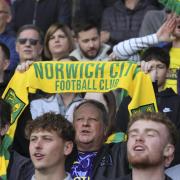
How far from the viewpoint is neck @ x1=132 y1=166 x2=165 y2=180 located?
6496 millimetres

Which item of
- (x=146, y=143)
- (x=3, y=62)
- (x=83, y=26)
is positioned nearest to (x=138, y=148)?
(x=146, y=143)

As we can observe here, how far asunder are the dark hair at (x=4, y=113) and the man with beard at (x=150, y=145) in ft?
3.86

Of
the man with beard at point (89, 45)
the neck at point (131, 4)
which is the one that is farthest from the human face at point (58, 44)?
the neck at point (131, 4)

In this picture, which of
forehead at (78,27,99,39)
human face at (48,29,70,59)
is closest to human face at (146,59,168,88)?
forehead at (78,27,99,39)

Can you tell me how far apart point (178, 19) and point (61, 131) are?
8.71 feet

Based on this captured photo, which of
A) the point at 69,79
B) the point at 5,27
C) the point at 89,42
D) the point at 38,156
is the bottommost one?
the point at 38,156

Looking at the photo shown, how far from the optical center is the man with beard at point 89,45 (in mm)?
9797

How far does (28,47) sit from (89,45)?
711mm

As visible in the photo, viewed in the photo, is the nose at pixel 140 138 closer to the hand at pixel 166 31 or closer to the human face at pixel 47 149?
the human face at pixel 47 149

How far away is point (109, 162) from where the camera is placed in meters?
7.15

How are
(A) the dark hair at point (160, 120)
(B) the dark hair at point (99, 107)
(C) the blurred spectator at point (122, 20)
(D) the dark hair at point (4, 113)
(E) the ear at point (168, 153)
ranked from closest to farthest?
(E) the ear at point (168, 153) → (A) the dark hair at point (160, 120) → (D) the dark hair at point (4, 113) → (B) the dark hair at point (99, 107) → (C) the blurred spectator at point (122, 20)

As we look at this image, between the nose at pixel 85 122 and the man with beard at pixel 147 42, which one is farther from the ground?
the man with beard at pixel 147 42

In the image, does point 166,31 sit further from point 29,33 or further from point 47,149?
point 47,149

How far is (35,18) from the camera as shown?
11.3m
